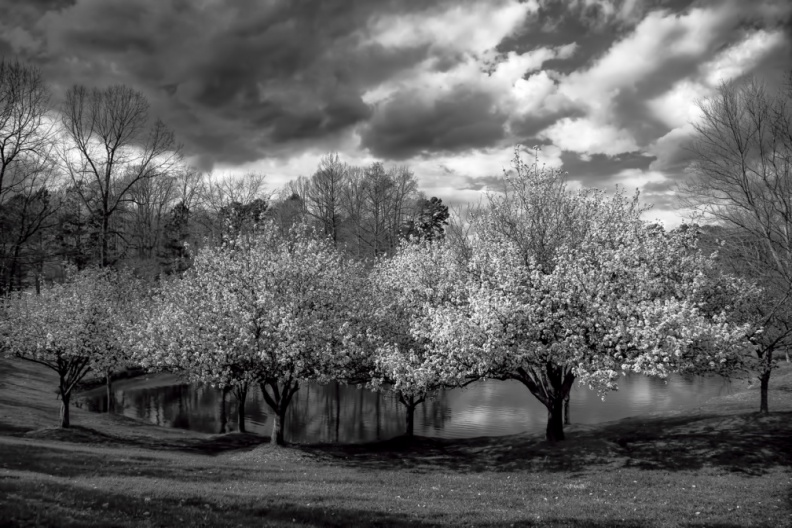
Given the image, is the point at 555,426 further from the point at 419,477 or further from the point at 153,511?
the point at 153,511

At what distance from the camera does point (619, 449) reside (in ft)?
78.0

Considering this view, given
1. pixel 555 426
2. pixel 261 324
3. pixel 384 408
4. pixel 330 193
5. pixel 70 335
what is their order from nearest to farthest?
pixel 261 324
pixel 555 426
pixel 70 335
pixel 384 408
pixel 330 193

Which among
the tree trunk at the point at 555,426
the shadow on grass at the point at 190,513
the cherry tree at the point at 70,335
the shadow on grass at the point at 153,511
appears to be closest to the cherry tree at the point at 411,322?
the tree trunk at the point at 555,426

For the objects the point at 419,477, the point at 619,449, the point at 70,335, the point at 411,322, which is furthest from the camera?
the point at 70,335

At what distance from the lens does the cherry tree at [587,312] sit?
63.6 feet

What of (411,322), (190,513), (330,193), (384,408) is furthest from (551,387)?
(330,193)

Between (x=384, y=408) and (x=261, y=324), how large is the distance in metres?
23.1

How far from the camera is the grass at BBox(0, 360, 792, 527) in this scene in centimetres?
1271

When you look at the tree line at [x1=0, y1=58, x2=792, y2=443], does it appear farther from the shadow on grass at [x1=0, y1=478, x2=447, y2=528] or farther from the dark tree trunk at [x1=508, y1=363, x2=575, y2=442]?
the shadow on grass at [x1=0, y1=478, x2=447, y2=528]

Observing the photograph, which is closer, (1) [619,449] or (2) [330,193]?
(1) [619,449]

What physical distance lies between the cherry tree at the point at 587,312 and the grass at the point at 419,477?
3679 millimetres

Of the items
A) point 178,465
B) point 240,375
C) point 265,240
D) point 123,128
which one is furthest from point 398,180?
point 178,465

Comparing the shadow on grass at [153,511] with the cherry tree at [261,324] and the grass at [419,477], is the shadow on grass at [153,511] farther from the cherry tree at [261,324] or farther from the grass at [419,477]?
the cherry tree at [261,324]

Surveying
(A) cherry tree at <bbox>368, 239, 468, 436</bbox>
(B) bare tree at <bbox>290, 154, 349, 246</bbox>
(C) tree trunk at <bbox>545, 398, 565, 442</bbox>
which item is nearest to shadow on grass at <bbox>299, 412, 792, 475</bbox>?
(C) tree trunk at <bbox>545, 398, 565, 442</bbox>
